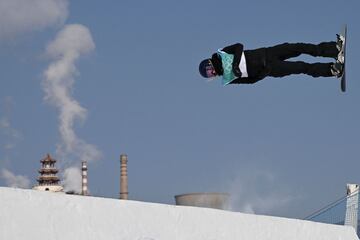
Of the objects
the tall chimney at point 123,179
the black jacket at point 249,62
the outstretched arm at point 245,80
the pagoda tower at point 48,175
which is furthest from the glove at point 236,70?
the pagoda tower at point 48,175

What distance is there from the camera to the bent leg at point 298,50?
968 cm

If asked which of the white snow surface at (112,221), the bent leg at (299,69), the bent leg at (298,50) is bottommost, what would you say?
the white snow surface at (112,221)

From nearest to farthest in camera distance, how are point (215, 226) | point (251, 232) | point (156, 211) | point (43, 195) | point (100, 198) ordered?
point (43, 195), point (100, 198), point (156, 211), point (215, 226), point (251, 232)

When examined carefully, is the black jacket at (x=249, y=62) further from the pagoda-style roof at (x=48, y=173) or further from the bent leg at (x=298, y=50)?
the pagoda-style roof at (x=48, y=173)

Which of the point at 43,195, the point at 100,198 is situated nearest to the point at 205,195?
the point at 100,198

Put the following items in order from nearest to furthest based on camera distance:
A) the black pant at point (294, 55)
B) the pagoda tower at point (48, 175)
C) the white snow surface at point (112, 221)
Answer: the white snow surface at point (112, 221), the black pant at point (294, 55), the pagoda tower at point (48, 175)

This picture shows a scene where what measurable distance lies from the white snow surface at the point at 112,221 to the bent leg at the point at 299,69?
2663 millimetres

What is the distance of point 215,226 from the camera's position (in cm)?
1119

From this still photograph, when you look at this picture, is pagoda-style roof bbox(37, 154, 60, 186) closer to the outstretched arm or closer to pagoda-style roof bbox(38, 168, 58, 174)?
pagoda-style roof bbox(38, 168, 58, 174)

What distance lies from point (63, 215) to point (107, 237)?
742 millimetres

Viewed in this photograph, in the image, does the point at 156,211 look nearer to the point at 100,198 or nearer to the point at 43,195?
the point at 100,198

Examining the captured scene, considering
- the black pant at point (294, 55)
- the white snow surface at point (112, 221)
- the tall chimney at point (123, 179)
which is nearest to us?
the white snow surface at point (112, 221)

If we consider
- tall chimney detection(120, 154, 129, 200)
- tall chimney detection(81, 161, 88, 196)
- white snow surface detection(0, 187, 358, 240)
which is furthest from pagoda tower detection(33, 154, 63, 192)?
white snow surface detection(0, 187, 358, 240)

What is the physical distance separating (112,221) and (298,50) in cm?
353
